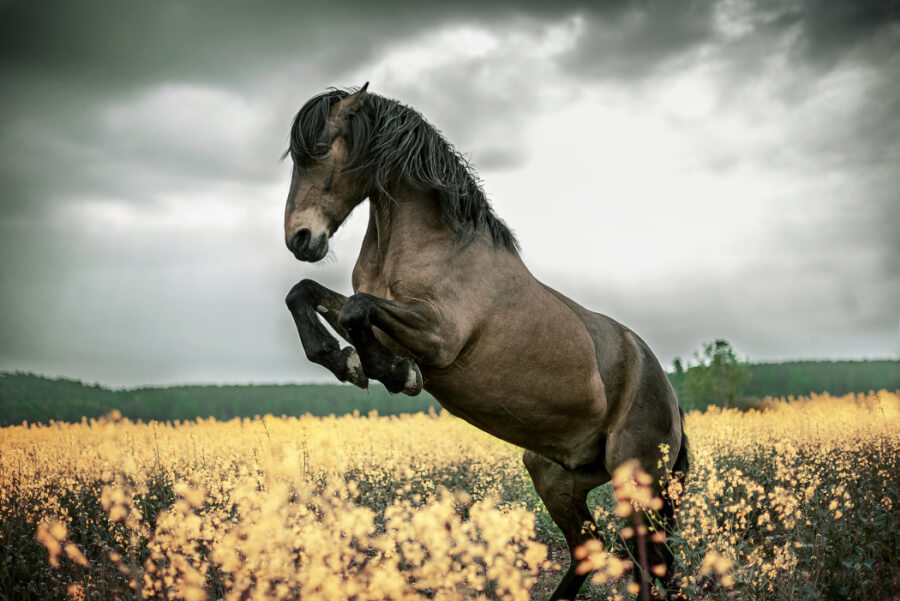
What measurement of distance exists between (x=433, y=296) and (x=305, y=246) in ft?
2.82

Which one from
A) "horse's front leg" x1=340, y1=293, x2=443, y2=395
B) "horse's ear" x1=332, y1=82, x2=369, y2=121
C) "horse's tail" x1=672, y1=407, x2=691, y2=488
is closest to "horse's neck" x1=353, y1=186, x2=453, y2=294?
"horse's front leg" x1=340, y1=293, x2=443, y2=395

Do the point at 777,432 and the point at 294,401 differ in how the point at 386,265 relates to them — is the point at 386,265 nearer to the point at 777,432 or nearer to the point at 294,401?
the point at 777,432

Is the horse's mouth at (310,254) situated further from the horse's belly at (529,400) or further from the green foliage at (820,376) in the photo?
the green foliage at (820,376)

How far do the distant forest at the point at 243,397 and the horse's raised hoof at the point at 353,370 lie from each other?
0.85 feet

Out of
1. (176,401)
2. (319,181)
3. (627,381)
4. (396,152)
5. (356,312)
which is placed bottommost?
(176,401)

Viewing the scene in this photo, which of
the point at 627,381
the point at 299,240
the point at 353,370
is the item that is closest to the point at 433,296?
the point at 353,370

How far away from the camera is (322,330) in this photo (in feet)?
13.2

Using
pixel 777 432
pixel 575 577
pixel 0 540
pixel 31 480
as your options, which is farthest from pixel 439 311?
pixel 777 432

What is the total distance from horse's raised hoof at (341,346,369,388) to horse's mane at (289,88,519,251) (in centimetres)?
99

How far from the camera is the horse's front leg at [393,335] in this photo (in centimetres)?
356

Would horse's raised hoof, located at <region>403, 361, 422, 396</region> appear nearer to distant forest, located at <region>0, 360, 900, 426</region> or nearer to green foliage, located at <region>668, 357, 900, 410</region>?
distant forest, located at <region>0, 360, 900, 426</region>

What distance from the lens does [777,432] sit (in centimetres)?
1161

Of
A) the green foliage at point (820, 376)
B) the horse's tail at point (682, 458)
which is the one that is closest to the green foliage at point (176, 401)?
the horse's tail at point (682, 458)

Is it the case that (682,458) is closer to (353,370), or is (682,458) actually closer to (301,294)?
(353,370)
